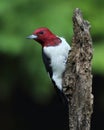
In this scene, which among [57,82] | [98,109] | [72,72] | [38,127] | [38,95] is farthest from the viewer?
[38,127]

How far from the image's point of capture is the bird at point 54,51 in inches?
265

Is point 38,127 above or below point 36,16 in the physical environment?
below

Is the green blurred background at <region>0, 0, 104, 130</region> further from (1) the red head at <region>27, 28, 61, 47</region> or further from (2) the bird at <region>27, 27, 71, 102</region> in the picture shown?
(1) the red head at <region>27, 28, 61, 47</region>

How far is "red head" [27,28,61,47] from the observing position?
6722 mm

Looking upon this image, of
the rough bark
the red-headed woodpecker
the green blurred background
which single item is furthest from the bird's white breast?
the green blurred background

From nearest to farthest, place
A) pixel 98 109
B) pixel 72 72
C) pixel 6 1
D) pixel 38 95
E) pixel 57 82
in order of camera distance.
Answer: pixel 72 72
pixel 57 82
pixel 6 1
pixel 38 95
pixel 98 109

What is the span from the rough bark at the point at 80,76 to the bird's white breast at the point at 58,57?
657mm

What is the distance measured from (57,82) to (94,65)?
7.91ft

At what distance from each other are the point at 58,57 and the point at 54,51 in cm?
6

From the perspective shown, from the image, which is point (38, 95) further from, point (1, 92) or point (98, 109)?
point (98, 109)

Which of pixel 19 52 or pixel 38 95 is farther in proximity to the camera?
pixel 38 95

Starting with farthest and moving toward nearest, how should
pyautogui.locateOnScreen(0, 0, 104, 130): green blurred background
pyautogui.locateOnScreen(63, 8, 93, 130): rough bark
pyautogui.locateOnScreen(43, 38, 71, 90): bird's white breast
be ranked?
1. pyautogui.locateOnScreen(0, 0, 104, 130): green blurred background
2. pyautogui.locateOnScreen(43, 38, 71, 90): bird's white breast
3. pyautogui.locateOnScreen(63, 8, 93, 130): rough bark

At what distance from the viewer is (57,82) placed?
696 centimetres

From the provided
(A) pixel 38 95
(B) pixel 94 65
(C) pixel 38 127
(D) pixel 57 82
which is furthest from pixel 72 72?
Answer: (C) pixel 38 127
